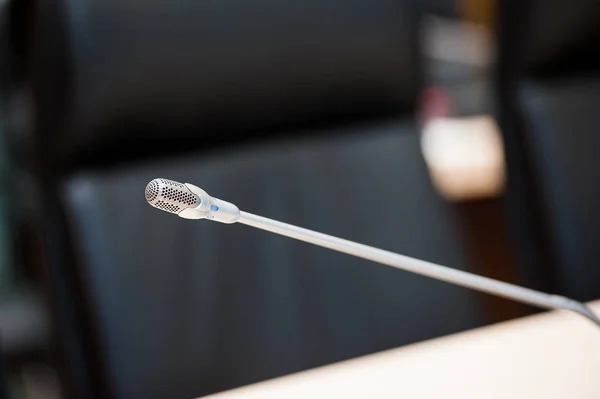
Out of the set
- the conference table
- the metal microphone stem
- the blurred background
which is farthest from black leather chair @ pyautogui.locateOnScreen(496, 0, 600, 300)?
the metal microphone stem

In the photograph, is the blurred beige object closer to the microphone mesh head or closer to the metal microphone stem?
the metal microphone stem

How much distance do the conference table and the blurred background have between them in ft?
0.75

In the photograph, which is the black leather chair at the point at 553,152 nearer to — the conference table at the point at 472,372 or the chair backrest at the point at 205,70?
the chair backrest at the point at 205,70

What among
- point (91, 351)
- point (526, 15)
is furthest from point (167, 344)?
point (526, 15)

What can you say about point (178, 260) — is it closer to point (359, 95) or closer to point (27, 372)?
point (359, 95)

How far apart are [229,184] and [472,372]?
0.37 meters

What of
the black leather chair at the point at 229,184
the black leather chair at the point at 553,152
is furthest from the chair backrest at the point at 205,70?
the black leather chair at the point at 553,152

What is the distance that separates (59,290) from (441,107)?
3.63 feet

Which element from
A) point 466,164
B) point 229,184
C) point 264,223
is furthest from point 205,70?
point 466,164

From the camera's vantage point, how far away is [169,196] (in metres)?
0.45

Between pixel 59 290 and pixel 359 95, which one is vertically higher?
pixel 359 95

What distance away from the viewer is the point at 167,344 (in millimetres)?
833

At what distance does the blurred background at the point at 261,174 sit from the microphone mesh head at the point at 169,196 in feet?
1.16

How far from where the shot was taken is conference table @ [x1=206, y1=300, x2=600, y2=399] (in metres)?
0.60
